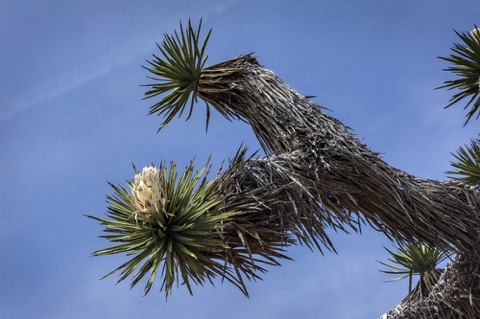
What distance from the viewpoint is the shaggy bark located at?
5.07 meters

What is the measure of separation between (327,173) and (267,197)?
599 millimetres

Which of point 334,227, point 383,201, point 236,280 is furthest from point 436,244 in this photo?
point 236,280

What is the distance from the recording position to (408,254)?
7797mm

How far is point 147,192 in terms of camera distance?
169 inches

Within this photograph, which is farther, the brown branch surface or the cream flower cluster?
the brown branch surface

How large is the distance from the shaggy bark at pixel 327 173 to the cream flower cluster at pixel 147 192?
→ 725 millimetres

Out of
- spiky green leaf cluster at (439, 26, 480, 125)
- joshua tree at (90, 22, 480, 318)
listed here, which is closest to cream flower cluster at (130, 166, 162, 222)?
joshua tree at (90, 22, 480, 318)

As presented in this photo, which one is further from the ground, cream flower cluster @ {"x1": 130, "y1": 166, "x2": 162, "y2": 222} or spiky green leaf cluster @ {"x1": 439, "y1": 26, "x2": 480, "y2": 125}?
spiky green leaf cluster @ {"x1": 439, "y1": 26, "x2": 480, "y2": 125}

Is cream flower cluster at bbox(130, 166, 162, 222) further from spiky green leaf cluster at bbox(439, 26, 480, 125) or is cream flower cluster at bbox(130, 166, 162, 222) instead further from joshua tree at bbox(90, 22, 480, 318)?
spiky green leaf cluster at bbox(439, 26, 480, 125)

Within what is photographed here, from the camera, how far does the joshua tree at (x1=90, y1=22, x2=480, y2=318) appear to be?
438 cm

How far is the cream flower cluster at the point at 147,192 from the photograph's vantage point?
14.0 feet

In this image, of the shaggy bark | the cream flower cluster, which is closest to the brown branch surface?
the shaggy bark

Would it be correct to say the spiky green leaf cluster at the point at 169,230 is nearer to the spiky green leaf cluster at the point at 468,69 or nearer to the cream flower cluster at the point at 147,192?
the cream flower cluster at the point at 147,192

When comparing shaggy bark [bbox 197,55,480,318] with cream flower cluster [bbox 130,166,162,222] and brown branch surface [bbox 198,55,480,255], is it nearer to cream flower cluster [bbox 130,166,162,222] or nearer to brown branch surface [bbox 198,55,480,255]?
brown branch surface [bbox 198,55,480,255]
